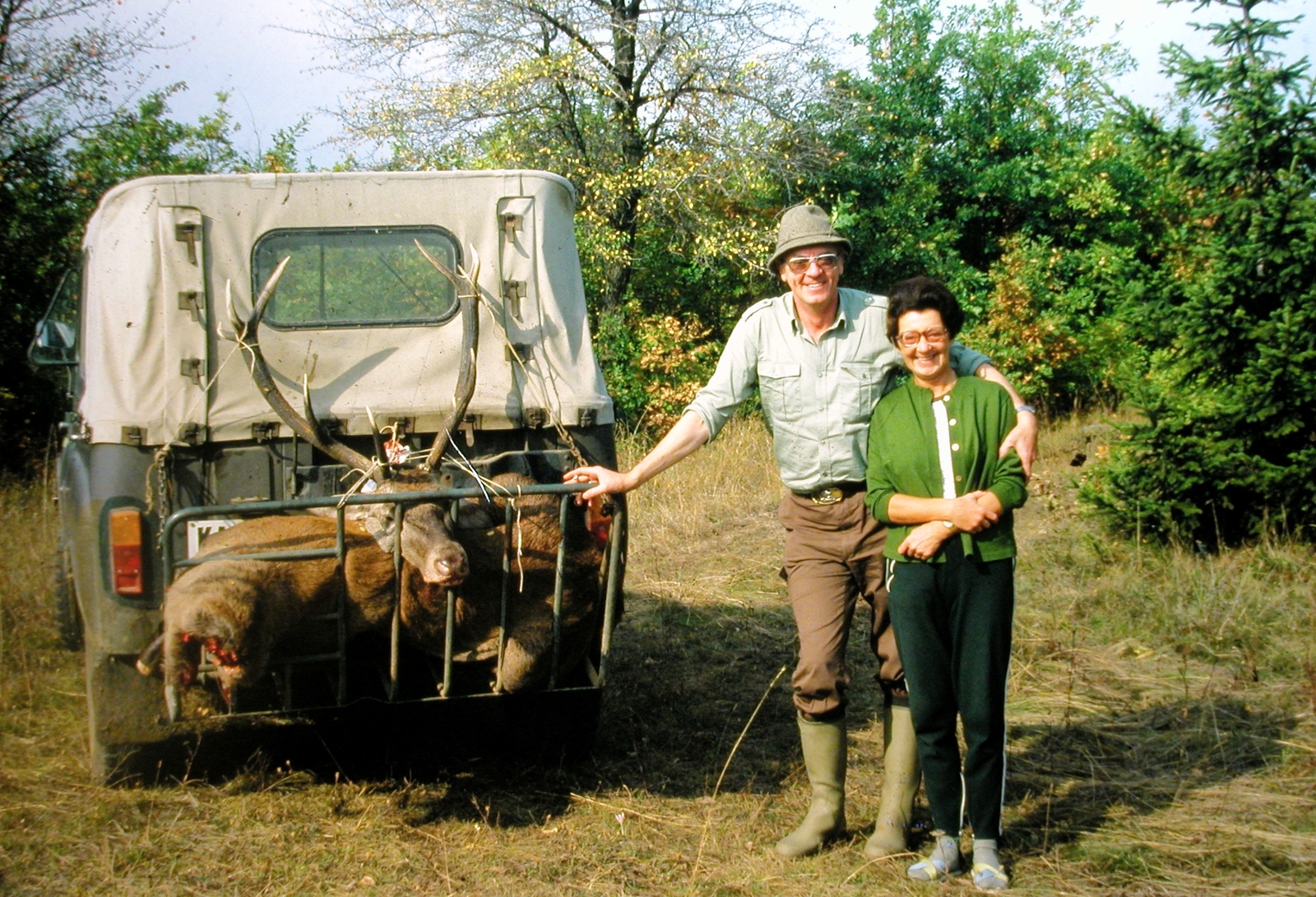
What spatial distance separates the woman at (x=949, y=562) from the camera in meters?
3.83

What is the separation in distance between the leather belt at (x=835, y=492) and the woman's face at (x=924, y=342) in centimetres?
46

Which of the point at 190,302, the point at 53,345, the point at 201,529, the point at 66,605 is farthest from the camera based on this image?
the point at 53,345

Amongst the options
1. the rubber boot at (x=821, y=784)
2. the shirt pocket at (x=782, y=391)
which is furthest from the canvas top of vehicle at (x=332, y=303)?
the rubber boot at (x=821, y=784)

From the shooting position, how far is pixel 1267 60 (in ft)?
25.1

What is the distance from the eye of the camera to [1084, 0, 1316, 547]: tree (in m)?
7.30

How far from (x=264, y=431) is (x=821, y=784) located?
2.43m

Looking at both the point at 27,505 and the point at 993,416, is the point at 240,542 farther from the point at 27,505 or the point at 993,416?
the point at 27,505

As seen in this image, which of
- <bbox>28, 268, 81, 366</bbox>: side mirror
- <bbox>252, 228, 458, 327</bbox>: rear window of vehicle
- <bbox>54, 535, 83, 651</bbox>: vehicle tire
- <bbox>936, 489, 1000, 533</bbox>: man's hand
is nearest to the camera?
<bbox>936, 489, 1000, 533</bbox>: man's hand

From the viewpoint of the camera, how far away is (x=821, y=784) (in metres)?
4.21

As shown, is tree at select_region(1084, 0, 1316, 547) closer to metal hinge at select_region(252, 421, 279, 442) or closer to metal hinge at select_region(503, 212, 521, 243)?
metal hinge at select_region(503, 212, 521, 243)

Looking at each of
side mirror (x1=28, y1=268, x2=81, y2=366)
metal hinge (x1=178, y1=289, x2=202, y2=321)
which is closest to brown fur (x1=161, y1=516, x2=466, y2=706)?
metal hinge (x1=178, y1=289, x2=202, y2=321)

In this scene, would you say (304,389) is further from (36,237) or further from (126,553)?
(36,237)

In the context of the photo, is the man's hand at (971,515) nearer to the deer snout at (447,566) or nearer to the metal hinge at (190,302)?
the deer snout at (447,566)

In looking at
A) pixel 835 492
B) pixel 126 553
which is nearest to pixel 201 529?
pixel 126 553
